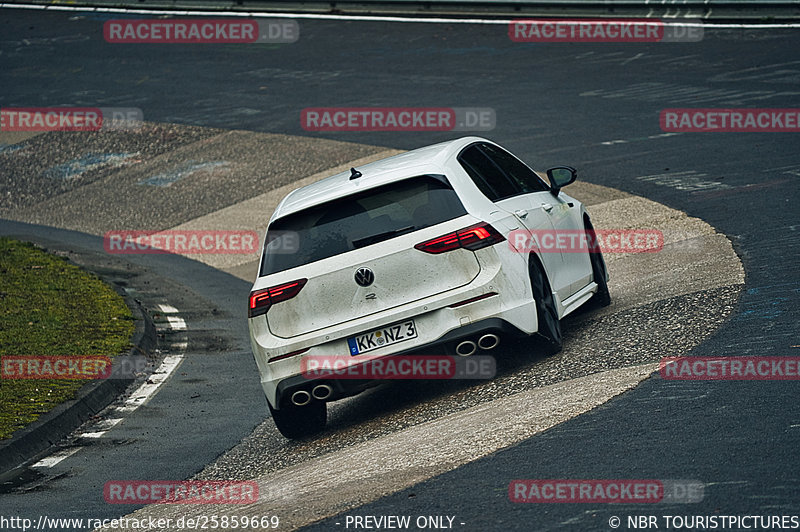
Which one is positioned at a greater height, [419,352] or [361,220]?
[361,220]

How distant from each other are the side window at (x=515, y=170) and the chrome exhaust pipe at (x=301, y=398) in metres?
2.56

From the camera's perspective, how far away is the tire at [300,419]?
8.41 metres

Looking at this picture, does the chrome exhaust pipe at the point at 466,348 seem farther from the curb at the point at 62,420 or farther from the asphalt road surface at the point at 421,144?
the curb at the point at 62,420

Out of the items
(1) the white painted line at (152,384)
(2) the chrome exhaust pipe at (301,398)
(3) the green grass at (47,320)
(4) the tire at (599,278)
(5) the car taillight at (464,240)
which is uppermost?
(5) the car taillight at (464,240)

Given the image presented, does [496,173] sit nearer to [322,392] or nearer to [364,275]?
[364,275]

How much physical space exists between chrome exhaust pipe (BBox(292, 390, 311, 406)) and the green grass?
7.70 feet

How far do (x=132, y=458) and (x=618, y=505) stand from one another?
4.26 m

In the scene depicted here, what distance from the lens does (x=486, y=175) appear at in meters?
9.04

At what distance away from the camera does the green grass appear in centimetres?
998

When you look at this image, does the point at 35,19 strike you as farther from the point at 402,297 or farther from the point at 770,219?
the point at 402,297

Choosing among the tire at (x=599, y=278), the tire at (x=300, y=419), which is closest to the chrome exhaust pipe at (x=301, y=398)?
the tire at (x=300, y=419)

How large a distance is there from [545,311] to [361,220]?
1.49 m

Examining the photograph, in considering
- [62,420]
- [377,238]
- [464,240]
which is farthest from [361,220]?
[62,420]

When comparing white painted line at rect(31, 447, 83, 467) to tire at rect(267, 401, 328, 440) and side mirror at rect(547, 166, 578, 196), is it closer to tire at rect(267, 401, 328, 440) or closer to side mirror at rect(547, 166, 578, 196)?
tire at rect(267, 401, 328, 440)
